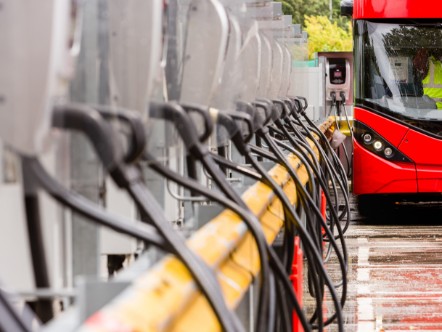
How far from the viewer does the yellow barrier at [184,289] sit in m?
2.61

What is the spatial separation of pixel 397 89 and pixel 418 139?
70cm

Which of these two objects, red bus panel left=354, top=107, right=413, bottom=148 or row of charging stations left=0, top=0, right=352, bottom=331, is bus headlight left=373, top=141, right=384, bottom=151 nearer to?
red bus panel left=354, top=107, right=413, bottom=148

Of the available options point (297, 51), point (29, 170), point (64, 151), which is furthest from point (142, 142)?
point (297, 51)

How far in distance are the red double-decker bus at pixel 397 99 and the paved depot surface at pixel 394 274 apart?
21.6 inches

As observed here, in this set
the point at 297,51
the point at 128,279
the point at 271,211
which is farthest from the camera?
the point at 297,51

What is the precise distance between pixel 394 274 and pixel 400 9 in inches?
193

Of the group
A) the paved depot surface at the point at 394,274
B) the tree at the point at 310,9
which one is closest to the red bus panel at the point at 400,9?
the paved depot surface at the point at 394,274

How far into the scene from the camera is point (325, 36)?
69.2m

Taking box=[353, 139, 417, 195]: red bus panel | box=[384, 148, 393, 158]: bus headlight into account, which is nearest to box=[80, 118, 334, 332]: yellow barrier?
box=[353, 139, 417, 195]: red bus panel

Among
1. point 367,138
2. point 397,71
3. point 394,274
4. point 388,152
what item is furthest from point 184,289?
point 397,71

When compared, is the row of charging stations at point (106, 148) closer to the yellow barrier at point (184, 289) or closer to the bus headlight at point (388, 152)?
the yellow barrier at point (184, 289)

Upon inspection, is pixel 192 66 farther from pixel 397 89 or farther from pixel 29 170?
pixel 397 89

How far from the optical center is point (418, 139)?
1495 centimetres

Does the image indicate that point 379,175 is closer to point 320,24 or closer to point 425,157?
point 425,157
